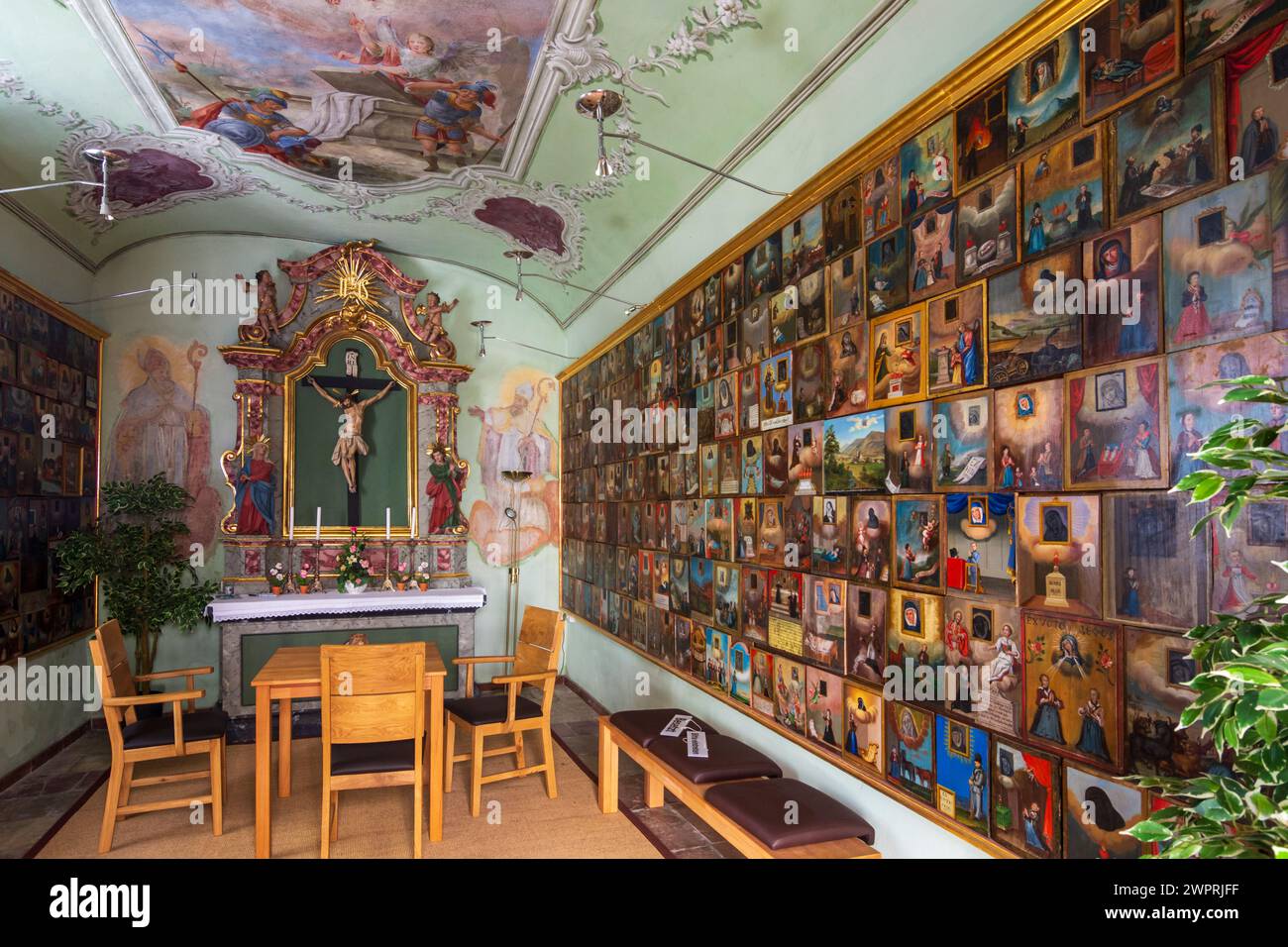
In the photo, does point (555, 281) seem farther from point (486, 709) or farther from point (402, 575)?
point (486, 709)

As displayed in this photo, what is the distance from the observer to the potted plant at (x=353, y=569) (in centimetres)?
902

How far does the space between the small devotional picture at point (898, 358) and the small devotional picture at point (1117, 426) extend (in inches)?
33.6

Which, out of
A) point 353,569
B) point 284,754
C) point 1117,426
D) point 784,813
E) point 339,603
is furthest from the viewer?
point 353,569

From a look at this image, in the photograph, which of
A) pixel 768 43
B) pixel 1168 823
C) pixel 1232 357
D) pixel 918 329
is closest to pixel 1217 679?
pixel 1168 823

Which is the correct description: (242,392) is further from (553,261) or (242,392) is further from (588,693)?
(588,693)

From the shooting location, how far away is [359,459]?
9.50m

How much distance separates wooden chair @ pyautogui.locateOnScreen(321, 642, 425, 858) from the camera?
Answer: 480 centimetres

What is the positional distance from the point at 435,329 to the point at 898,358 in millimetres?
7191

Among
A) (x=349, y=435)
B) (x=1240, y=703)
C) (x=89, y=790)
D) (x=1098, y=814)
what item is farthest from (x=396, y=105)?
(x=1240, y=703)

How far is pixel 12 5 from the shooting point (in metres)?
4.74

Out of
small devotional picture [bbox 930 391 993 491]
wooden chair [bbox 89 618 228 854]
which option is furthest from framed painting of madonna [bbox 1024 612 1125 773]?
wooden chair [bbox 89 618 228 854]

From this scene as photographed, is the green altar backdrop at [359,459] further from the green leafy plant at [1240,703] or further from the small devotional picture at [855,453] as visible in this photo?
the green leafy plant at [1240,703]

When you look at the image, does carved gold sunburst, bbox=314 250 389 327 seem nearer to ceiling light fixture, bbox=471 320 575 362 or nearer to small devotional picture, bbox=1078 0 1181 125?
ceiling light fixture, bbox=471 320 575 362

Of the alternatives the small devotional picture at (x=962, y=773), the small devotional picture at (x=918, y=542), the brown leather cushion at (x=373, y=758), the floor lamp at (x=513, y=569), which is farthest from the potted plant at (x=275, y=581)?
the small devotional picture at (x=962, y=773)
